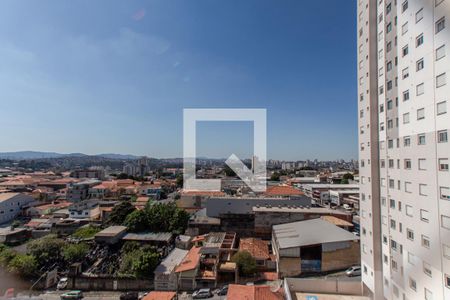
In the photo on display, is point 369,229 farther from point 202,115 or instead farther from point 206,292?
point 202,115

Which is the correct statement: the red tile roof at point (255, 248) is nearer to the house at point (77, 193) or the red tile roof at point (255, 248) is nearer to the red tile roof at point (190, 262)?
the red tile roof at point (190, 262)

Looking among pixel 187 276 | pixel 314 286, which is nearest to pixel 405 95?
pixel 314 286

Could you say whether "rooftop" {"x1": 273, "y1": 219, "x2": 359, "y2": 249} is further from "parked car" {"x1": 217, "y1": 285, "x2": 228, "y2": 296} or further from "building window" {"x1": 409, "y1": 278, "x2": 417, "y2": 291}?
"building window" {"x1": 409, "y1": 278, "x2": 417, "y2": 291}

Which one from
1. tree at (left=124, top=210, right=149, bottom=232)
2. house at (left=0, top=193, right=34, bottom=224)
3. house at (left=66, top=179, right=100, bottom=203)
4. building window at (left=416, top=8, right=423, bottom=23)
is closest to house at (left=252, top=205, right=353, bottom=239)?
tree at (left=124, top=210, right=149, bottom=232)

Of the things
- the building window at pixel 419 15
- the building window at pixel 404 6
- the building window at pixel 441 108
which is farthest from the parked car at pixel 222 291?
the building window at pixel 404 6

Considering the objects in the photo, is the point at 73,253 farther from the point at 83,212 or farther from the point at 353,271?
the point at 353,271

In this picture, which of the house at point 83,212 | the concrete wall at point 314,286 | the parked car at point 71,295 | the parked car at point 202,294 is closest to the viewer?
the concrete wall at point 314,286

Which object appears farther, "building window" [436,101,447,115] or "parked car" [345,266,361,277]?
"parked car" [345,266,361,277]
